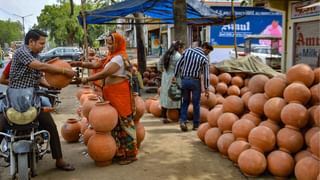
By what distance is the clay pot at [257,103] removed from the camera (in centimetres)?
529

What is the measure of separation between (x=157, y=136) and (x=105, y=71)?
2.46 meters

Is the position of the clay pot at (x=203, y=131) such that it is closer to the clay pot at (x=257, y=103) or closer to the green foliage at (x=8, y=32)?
the clay pot at (x=257, y=103)

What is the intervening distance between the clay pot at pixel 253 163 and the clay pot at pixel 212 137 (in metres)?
1.03

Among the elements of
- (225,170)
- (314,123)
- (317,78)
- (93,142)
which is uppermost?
(317,78)

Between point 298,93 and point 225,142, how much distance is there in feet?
4.49

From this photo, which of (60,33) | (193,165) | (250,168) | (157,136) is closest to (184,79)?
(157,136)

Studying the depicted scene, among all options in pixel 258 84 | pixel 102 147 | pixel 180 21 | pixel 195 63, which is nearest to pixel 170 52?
pixel 195 63

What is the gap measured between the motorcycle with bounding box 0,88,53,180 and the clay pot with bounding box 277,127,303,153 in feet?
9.60

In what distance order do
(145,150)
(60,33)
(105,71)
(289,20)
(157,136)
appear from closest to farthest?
(105,71)
(145,150)
(157,136)
(289,20)
(60,33)

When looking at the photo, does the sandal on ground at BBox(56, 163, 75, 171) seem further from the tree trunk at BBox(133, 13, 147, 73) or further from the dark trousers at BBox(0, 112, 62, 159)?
the tree trunk at BBox(133, 13, 147, 73)

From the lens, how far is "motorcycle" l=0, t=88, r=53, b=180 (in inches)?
173

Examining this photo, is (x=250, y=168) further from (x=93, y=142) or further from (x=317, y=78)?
(x=93, y=142)

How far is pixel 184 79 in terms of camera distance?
7.43m

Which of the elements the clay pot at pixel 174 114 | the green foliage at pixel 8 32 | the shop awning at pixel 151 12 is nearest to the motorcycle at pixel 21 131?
the clay pot at pixel 174 114
